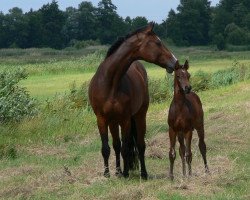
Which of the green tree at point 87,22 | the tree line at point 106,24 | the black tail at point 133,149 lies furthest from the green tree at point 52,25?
the black tail at point 133,149

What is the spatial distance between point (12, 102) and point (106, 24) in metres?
92.7

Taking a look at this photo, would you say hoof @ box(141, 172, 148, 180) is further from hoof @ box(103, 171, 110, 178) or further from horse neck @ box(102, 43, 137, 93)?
horse neck @ box(102, 43, 137, 93)

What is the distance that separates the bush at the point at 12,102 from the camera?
48.0 ft

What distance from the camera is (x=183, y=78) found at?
834cm

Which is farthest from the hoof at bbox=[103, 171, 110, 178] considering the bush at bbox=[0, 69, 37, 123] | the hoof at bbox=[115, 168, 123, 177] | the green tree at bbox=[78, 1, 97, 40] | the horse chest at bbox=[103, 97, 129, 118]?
the green tree at bbox=[78, 1, 97, 40]

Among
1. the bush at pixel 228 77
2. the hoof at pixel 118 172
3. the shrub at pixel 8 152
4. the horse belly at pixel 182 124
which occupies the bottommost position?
the bush at pixel 228 77

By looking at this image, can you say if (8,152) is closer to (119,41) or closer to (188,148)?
(119,41)

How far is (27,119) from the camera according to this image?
15289mm

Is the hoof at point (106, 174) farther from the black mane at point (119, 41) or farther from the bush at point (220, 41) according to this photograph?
the bush at point (220, 41)

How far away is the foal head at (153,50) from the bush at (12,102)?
642 cm

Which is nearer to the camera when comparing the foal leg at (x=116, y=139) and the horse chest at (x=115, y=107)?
the horse chest at (x=115, y=107)

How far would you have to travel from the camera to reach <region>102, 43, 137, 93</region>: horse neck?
893cm

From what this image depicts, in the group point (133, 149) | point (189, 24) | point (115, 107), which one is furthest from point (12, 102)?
point (189, 24)

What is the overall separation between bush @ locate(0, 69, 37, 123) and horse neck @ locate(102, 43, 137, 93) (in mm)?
6065
